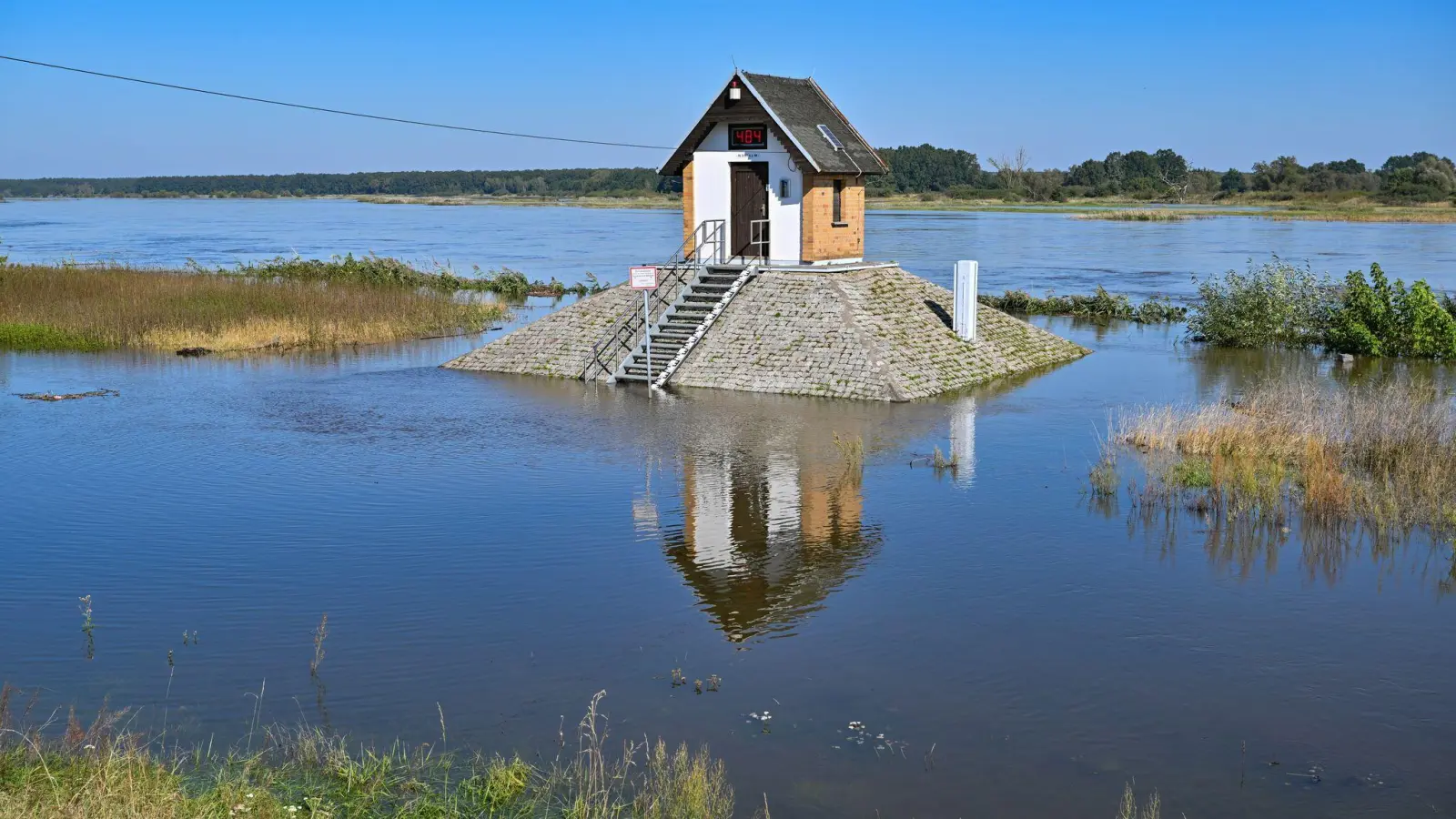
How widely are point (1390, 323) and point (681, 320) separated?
746 inches

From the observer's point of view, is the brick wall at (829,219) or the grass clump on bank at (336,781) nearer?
the grass clump on bank at (336,781)

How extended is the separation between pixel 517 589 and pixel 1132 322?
112 ft

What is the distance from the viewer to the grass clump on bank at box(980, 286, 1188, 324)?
4438 centimetres

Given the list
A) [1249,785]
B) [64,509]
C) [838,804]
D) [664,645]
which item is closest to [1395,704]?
[1249,785]

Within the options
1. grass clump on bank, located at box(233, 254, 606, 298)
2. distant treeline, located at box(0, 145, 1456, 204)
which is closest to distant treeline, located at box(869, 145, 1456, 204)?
distant treeline, located at box(0, 145, 1456, 204)

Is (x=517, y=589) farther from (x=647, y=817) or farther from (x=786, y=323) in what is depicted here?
(x=786, y=323)

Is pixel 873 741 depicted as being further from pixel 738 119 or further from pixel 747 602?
pixel 738 119

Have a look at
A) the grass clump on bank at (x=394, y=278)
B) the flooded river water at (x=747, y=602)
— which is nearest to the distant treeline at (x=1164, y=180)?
the grass clump on bank at (x=394, y=278)

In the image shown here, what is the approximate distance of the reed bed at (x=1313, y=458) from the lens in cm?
1764

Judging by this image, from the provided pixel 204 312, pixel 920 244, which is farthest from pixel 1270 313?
pixel 920 244

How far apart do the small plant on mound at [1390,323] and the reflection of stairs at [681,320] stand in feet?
55.5

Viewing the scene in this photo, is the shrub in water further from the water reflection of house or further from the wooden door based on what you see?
the water reflection of house

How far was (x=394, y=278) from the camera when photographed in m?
50.1

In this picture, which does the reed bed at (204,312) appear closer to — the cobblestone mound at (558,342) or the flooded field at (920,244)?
the cobblestone mound at (558,342)
